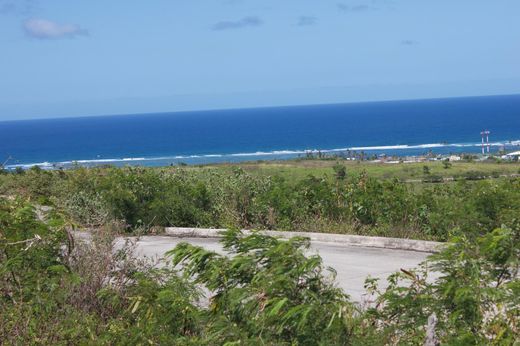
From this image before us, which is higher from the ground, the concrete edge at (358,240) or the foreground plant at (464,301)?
the foreground plant at (464,301)

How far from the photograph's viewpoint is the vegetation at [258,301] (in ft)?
17.4

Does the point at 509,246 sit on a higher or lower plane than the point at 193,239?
higher

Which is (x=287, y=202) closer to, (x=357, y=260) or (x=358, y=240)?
(x=358, y=240)

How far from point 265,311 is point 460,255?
1500mm

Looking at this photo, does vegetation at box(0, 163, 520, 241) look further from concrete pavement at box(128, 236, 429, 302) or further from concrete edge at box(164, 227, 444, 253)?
concrete pavement at box(128, 236, 429, 302)

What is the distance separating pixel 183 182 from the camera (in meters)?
16.8

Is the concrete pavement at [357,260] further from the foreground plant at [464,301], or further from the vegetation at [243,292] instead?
the foreground plant at [464,301]

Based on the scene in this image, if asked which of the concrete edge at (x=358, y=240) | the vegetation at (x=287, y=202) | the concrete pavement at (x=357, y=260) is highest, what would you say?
the vegetation at (x=287, y=202)

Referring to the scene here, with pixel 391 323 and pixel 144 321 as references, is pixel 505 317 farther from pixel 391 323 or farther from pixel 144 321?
pixel 144 321

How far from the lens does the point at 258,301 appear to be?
5.49 meters

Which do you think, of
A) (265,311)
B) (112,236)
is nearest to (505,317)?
(265,311)

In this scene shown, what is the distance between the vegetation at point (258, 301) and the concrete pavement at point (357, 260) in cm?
249

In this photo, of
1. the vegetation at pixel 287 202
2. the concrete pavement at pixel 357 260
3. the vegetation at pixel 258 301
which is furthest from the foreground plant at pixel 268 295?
the vegetation at pixel 287 202

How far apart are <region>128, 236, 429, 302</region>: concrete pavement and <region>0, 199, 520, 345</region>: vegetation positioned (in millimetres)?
2489
